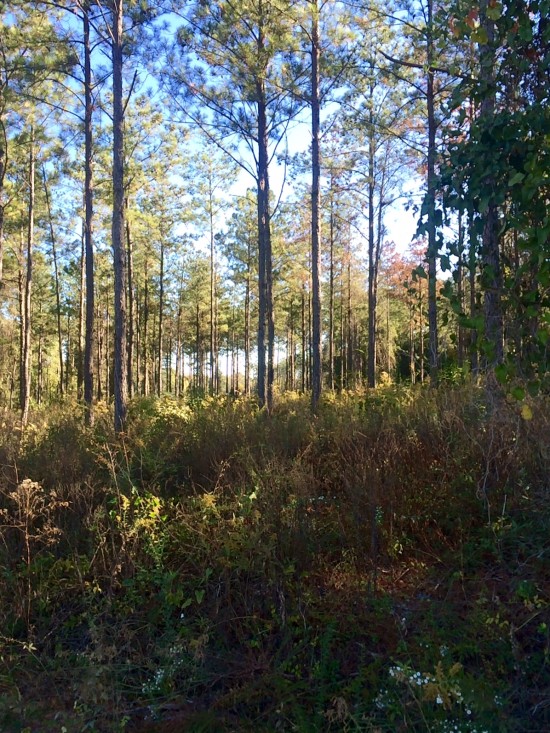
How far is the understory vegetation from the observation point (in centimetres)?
283

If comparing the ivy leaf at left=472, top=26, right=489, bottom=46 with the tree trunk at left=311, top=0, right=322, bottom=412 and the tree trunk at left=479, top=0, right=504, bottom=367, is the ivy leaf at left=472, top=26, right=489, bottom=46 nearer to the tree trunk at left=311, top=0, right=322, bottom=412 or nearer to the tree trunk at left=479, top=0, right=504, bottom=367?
the tree trunk at left=479, top=0, right=504, bottom=367

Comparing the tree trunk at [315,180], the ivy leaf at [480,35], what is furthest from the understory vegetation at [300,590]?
the tree trunk at [315,180]

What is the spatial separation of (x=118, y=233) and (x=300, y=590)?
261 inches

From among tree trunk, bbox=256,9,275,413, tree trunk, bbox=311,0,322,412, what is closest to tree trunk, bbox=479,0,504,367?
tree trunk, bbox=311,0,322,412

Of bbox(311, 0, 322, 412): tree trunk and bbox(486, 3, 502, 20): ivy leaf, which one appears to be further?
bbox(311, 0, 322, 412): tree trunk

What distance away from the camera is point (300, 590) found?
11.4 feet

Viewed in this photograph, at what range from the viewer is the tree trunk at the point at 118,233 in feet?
27.0

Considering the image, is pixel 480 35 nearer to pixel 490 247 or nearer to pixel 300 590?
pixel 490 247

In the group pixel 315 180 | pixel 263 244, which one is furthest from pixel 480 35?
pixel 263 244

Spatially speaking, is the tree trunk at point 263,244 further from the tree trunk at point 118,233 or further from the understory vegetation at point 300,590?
the understory vegetation at point 300,590

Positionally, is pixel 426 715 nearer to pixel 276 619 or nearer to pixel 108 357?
pixel 276 619

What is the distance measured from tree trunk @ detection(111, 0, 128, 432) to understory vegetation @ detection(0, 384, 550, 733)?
3.24 m

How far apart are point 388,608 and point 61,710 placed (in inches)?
80.7

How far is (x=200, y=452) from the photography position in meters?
5.61
